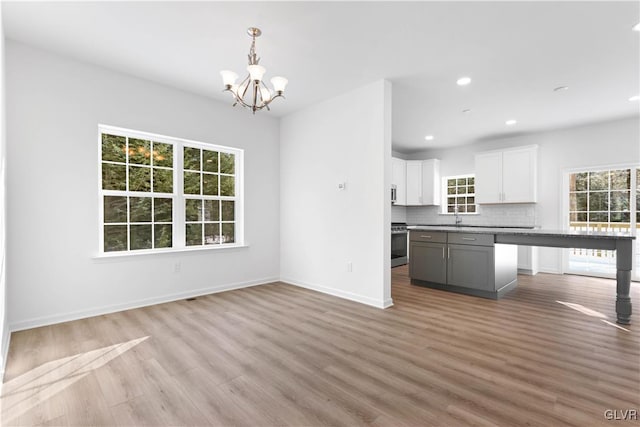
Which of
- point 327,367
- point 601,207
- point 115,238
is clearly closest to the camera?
point 327,367

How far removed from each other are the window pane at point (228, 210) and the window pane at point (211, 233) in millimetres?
185

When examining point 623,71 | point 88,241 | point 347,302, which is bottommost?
point 347,302

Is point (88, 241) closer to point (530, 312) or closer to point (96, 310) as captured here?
point (96, 310)

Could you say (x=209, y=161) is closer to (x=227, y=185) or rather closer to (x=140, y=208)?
(x=227, y=185)

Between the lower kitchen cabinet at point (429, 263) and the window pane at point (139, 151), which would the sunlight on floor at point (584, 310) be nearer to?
the lower kitchen cabinet at point (429, 263)

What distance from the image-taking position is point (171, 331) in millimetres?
3002

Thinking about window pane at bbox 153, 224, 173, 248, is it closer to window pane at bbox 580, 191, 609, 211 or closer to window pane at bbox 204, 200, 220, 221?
window pane at bbox 204, 200, 220, 221

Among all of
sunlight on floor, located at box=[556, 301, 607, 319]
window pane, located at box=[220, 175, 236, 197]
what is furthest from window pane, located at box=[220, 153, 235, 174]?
sunlight on floor, located at box=[556, 301, 607, 319]

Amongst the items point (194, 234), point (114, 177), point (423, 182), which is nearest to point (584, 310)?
point (423, 182)

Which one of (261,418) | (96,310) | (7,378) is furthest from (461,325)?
(96,310)

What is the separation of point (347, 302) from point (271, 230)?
191 cm

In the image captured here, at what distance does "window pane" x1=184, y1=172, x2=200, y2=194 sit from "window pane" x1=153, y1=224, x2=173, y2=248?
1.88ft

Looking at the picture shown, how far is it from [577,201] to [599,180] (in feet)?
1.60

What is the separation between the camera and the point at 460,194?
24.3ft
